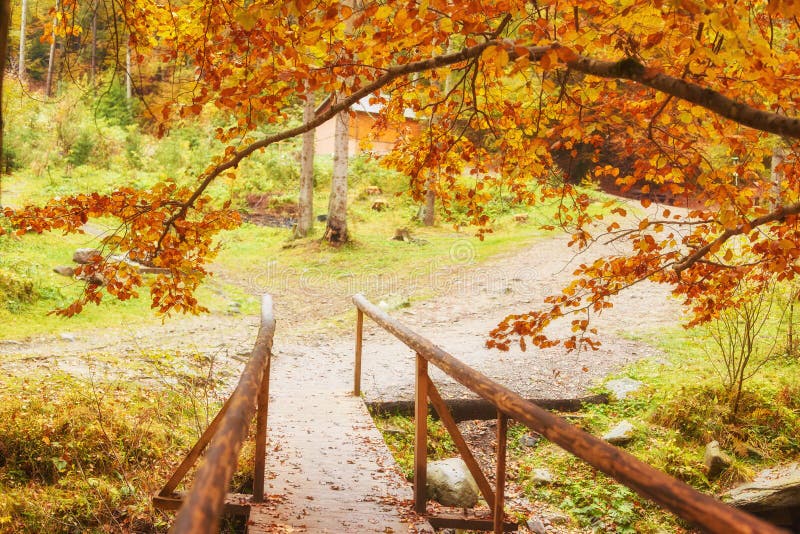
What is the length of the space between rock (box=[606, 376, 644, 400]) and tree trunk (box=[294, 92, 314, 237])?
438 inches

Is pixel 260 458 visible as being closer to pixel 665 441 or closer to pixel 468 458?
pixel 468 458

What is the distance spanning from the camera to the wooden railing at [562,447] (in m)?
1.60

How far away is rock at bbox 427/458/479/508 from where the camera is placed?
5.14 meters

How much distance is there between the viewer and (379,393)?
24.1ft

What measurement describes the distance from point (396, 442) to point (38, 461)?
10.8 feet

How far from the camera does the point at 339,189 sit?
1588 centimetres

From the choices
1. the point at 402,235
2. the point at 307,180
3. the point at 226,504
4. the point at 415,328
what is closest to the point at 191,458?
the point at 226,504

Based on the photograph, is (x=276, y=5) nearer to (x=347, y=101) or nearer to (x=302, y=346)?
(x=347, y=101)

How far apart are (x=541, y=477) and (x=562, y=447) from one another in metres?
4.42

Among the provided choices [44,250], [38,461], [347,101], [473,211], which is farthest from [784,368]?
[44,250]

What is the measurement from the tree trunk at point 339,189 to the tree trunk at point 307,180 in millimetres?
1336

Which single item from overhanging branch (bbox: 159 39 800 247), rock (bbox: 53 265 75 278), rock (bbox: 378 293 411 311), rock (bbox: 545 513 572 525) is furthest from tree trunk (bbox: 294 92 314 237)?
overhanging branch (bbox: 159 39 800 247)

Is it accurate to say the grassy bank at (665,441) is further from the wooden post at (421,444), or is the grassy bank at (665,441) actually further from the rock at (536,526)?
the wooden post at (421,444)

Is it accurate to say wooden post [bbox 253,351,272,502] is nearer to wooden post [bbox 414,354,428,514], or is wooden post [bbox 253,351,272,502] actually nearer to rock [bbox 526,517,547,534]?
wooden post [bbox 414,354,428,514]
